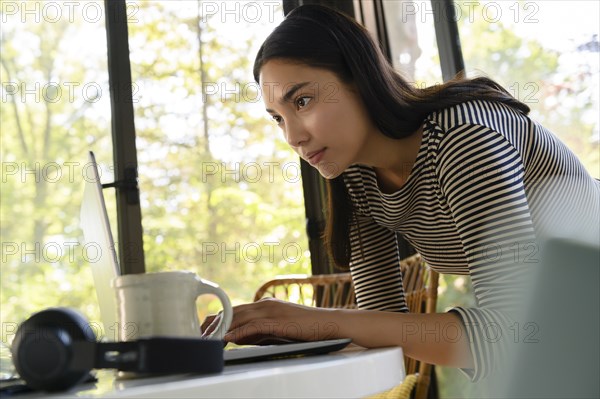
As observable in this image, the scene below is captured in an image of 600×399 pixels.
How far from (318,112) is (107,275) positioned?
63 centimetres

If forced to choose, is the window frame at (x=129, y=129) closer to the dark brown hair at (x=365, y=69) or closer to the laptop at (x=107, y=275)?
the dark brown hair at (x=365, y=69)

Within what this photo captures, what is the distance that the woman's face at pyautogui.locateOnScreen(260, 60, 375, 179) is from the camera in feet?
4.65

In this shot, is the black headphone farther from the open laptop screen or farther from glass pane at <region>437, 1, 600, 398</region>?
glass pane at <region>437, 1, 600, 398</region>

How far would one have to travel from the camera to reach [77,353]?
513 millimetres

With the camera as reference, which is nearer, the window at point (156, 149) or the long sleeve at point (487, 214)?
the long sleeve at point (487, 214)

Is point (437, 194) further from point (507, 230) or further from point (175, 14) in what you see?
point (175, 14)

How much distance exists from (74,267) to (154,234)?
320 millimetres

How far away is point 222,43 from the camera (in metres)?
2.97

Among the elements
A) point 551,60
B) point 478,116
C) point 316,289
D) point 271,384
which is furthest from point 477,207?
point 316,289

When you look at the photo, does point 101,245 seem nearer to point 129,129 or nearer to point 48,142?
point 129,129

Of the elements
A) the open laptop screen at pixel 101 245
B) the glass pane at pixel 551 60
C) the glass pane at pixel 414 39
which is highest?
the glass pane at pixel 414 39

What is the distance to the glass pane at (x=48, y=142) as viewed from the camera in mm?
2672

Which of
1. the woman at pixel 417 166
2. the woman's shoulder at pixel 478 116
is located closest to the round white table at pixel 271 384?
the woman at pixel 417 166

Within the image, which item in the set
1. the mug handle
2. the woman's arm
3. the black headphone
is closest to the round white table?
the black headphone
